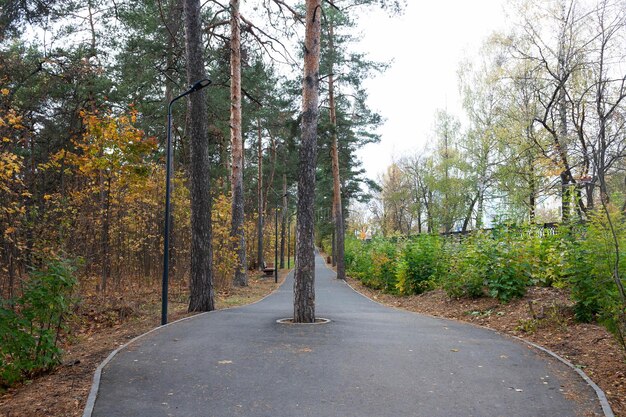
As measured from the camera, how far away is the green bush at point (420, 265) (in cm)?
1528

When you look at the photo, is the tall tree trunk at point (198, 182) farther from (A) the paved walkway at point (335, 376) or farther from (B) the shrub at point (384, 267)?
(B) the shrub at point (384, 267)

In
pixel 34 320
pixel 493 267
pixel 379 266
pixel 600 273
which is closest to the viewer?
pixel 34 320

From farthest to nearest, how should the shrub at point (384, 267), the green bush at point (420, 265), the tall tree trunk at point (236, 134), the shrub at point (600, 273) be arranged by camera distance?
the shrub at point (384, 267), the tall tree trunk at point (236, 134), the green bush at point (420, 265), the shrub at point (600, 273)

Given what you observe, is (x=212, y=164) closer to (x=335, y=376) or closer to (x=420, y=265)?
(x=420, y=265)

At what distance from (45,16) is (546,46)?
1530 centimetres

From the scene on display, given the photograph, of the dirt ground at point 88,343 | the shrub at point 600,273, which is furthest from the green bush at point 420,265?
the shrub at point 600,273

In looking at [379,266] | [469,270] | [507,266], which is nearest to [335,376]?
[507,266]

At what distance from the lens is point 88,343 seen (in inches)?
336

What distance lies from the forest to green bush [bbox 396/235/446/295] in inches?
2.8

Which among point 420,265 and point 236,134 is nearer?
point 420,265

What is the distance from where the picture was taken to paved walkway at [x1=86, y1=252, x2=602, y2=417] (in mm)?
4617

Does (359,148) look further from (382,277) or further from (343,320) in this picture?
(343,320)

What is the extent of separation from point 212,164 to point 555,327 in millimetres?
19551

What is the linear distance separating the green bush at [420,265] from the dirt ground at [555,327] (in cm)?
197
